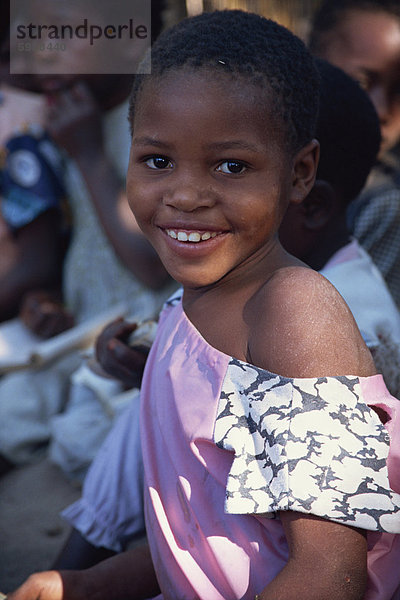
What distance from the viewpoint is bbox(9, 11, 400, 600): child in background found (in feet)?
3.30

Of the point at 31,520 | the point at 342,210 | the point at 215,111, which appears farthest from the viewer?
the point at 31,520

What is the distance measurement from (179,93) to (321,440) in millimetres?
621

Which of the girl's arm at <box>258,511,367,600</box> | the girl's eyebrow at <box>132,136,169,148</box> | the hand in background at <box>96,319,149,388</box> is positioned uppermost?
the girl's eyebrow at <box>132,136,169,148</box>

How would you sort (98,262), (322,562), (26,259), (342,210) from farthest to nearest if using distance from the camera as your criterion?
(26,259) < (98,262) < (342,210) < (322,562)

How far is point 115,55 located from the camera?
283 centimetres

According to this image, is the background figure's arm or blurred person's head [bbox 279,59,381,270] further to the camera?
the background figure's arm

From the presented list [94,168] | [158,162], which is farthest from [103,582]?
[94,168]

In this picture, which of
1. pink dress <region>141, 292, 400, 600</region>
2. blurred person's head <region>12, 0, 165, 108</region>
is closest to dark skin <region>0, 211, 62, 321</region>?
blurred person's head <region>12, 0, 165, 108</region>

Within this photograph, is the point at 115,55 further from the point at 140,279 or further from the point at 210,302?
the point at 210,302

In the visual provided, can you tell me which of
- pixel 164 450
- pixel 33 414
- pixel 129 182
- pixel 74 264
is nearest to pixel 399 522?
pixel 164 450

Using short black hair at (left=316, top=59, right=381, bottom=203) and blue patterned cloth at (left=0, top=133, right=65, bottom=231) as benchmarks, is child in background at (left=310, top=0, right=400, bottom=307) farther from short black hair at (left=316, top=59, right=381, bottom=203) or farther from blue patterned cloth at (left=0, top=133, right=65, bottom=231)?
blue patterned cloth at (left=0, top=133, right=65, bottom=231)

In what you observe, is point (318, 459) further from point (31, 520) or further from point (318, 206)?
point (31, 520)

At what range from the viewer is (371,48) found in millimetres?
2586
